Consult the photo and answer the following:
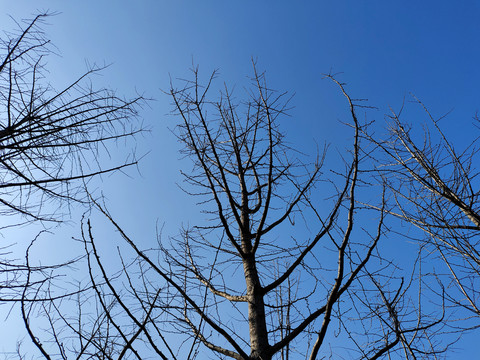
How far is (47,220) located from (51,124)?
2.45 feet

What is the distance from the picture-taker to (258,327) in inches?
88.4

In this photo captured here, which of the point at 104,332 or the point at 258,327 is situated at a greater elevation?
the point at 104,332

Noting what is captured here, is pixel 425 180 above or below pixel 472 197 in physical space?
above

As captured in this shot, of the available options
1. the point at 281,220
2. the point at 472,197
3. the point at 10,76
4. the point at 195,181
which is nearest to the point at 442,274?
the point at 472,197

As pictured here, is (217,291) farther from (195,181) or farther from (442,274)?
(442,274)

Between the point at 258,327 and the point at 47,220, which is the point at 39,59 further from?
the point at 258,327

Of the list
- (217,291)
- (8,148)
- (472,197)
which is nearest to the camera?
(8,148)

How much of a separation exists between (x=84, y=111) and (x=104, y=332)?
5.87 feet

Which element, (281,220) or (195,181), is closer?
(281,220)

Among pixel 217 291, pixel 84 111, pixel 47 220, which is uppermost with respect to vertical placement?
pixel 84 111

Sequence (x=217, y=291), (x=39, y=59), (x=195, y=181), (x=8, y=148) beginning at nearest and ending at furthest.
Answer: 1. (x=8, y=148)
2. (x=39, y=59)
3. (x=217, y=291)
4. (x=195, y=181)

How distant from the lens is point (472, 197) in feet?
10.3

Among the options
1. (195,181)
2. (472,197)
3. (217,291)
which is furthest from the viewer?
(195,181)

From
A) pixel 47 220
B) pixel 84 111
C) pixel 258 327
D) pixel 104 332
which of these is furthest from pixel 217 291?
pixel 84 111
